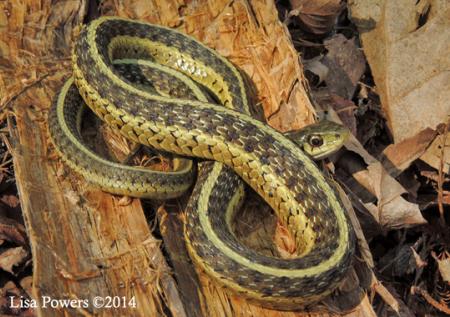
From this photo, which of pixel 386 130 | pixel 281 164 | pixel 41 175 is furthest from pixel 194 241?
pixel 386 130

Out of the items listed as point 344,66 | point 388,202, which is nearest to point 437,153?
point 388,202

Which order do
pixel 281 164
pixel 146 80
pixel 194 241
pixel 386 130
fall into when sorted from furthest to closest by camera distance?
pixel 386 130
pixel 146 80
pixel 281 164
pixel 194 241

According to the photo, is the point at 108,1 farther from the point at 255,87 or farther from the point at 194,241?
the point at 194,241

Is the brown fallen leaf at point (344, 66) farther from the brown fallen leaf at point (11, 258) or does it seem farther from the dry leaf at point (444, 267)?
the brown fallen leaf at point (11, 258)

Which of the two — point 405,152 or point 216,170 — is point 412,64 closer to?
point 405,152

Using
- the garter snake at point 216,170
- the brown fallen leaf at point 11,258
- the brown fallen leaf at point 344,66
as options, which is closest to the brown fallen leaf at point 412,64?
the brown fallen leaf at point 344,66

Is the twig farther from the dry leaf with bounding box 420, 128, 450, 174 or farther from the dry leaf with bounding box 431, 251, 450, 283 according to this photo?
the dry leaf with bounding box 431, 251, 450, 283

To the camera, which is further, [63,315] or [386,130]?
[386,130]
